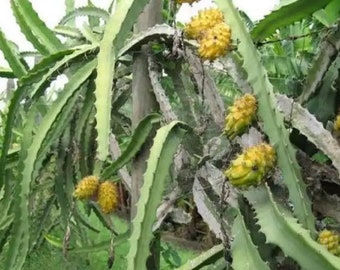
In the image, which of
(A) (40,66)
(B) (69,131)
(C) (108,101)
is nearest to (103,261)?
(B) (69,131)

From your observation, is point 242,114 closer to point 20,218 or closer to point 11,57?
point 20,218

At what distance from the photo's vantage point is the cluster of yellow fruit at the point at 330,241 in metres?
0.90

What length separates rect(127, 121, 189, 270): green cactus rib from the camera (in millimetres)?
1034

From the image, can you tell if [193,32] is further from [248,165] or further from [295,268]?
[295,268]

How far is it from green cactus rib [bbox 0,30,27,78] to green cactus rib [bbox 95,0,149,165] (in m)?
0.48

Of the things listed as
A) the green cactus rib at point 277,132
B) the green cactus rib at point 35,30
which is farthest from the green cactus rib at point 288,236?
the green cactus rib at point 35,30

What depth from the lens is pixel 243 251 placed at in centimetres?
96

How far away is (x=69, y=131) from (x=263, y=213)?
69cm

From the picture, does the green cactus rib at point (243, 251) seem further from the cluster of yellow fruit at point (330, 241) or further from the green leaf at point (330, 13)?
the green leaf at point (330, 13)

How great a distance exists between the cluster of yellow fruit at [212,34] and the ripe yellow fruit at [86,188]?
0.37m

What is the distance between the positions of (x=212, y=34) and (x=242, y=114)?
139 millimetres

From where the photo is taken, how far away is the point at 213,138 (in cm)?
119

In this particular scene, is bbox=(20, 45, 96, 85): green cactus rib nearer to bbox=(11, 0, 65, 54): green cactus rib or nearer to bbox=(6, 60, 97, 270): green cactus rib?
bbox=(6, 60, 97, 270): green cactus rib

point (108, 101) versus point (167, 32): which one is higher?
point (167, 32)
